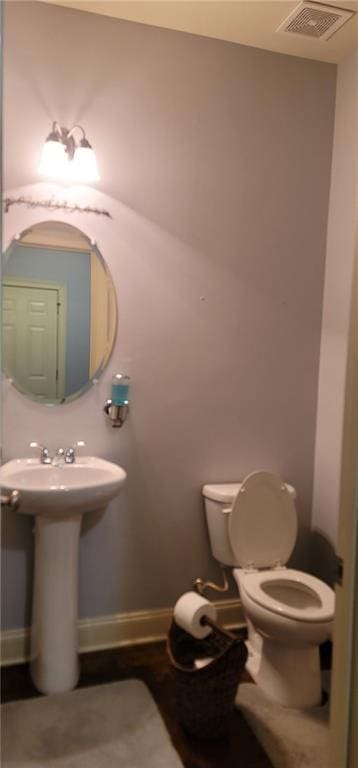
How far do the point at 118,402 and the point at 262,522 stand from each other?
2.66 ft

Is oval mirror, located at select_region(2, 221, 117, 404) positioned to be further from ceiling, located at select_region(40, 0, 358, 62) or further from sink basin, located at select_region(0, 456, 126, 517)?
ceiling, located at select_region(40, 0, 358, 62)

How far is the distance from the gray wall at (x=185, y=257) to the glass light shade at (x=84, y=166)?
108mm

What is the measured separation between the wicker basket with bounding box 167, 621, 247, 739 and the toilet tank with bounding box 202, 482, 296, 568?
51 cm

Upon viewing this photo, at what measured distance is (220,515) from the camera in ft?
8.11

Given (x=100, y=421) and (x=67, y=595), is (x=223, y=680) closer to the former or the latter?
(x=67, y=595)

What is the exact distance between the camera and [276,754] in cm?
188

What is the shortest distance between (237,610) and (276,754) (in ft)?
2.72

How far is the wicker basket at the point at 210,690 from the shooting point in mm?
1900

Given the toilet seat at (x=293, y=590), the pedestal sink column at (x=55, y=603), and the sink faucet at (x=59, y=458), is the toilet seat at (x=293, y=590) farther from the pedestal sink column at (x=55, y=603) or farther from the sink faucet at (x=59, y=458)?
the sink faucet at (x=59, y=458)

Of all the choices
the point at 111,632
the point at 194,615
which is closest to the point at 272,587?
the point at 194,615

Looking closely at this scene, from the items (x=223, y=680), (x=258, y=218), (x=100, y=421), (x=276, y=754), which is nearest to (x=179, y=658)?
(x=223, y=680)

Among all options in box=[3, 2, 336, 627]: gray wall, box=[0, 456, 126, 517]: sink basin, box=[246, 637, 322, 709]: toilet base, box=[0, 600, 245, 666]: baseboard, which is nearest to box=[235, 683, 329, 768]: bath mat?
box=[246, 637, 322, 709]: toilet base

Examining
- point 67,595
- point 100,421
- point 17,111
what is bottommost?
point 67,595

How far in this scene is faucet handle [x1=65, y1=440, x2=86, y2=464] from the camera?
2.31 meters
